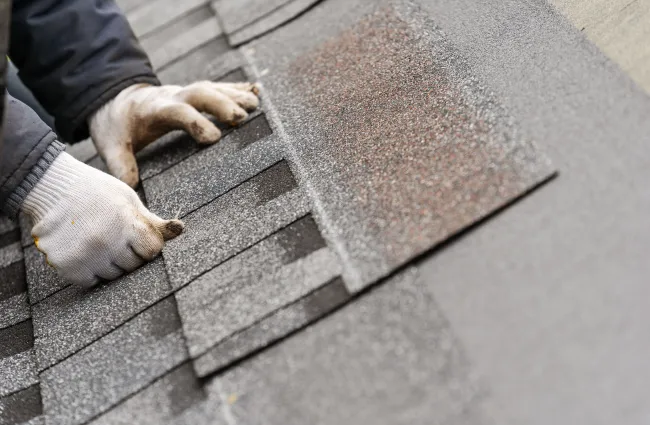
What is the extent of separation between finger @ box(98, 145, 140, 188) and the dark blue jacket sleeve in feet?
0.60

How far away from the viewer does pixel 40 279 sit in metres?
1.68

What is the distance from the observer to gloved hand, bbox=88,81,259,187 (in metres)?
1.81

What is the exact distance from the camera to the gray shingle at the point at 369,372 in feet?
3.36

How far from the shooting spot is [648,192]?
3.77ft

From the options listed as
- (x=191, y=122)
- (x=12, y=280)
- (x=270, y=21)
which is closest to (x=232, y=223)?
(x=191, y=122)

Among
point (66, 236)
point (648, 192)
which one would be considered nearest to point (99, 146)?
point (66, 236)

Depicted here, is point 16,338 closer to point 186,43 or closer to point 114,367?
point 114,367

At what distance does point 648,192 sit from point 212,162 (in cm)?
103

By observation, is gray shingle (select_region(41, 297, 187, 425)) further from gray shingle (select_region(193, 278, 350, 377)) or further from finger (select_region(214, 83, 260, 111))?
finger (select_region(214, 83, 260, 111))

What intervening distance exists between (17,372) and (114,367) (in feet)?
0.98

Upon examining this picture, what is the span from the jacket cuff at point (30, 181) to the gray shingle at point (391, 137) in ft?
1.89

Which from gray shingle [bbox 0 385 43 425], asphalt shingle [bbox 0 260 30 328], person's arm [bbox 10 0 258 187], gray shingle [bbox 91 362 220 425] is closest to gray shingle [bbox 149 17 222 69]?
person's arm [bbox 10 0 258 187]

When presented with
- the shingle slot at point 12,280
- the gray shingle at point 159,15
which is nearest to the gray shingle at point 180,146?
the shingle slot at point 12,280

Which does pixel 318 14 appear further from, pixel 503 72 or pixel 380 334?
pixel 380 334
